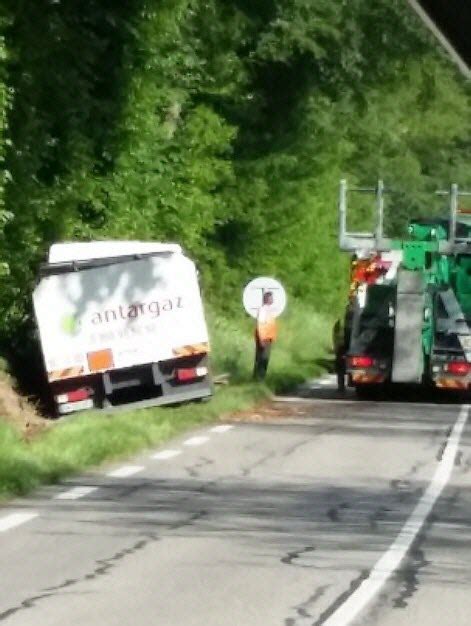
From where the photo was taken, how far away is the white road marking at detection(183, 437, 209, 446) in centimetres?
2208

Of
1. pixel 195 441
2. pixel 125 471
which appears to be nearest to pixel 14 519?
pixel 125 471

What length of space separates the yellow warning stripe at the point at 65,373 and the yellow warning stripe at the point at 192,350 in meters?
1.44

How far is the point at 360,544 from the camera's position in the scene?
1360 cm

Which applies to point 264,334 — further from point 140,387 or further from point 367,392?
point 140,387

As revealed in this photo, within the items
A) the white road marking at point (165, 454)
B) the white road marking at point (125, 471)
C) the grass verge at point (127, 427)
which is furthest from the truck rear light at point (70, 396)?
the white road marking at point (125, 471)

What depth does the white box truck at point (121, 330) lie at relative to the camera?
26.8m

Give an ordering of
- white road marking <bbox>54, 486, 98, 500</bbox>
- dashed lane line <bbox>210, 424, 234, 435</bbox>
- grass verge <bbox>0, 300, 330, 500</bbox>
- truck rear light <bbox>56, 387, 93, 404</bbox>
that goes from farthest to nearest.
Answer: truck rear light <bbox>56, 387, 93, 404</bbox> < dashed lane line <bbox>210, 424, 234, 435</bbox> < grass verge <bbox>0, 300, 330, 500</bbox> < white road marking <bbox>54, 486, 98, 500</bbox>

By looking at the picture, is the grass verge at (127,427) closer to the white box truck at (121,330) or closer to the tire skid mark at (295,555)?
the white box truck at (121,330)

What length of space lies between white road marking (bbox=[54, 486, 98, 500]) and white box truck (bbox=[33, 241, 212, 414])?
9898 millimetres

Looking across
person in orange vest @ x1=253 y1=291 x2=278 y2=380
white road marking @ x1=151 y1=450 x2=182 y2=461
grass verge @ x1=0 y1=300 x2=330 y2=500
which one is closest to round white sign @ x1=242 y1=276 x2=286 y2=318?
person in orange vest @ x1=253 y1=291 x2=278 y2=380

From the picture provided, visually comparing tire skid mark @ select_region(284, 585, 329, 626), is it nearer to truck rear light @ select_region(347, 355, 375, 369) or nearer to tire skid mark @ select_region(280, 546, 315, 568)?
tire skid mark @ select_region(280, 546, 315, 568)

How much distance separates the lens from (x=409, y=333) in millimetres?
33281

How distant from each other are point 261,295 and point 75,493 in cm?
1785

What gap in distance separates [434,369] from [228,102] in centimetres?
1096
